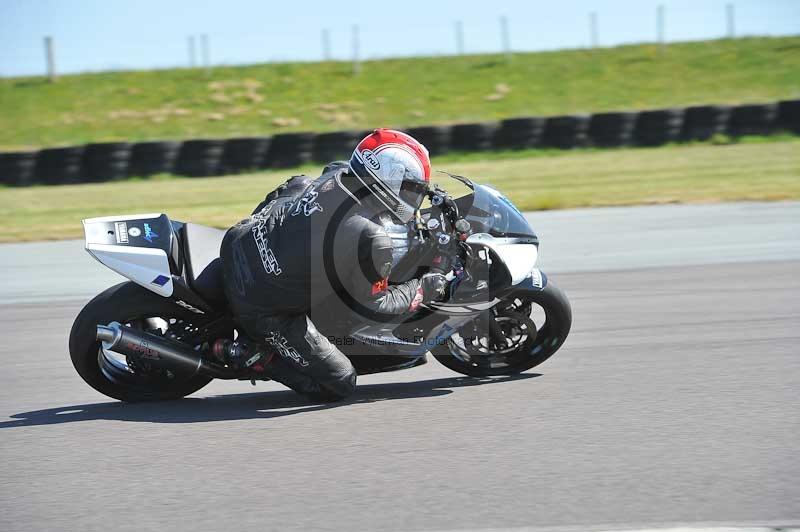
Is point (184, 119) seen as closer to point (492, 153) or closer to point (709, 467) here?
point (492, 153)

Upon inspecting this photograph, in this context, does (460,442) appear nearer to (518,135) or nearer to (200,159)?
(200,159)

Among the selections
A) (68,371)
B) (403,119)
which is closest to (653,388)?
(68,371)

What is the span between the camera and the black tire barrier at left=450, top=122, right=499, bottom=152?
18.7 metres

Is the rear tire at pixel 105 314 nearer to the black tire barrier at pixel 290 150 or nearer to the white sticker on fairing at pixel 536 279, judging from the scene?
the white sticker on fairing at pixel 536 279

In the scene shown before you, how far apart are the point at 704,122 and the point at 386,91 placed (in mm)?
11802

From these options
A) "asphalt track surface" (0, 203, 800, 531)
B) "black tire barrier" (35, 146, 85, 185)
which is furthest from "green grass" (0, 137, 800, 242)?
"asphalt track surface" (0, 203, 800, 531)

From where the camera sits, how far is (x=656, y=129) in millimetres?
19078

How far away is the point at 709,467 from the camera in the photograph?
13.4ft

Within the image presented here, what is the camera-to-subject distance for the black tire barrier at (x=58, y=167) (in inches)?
704

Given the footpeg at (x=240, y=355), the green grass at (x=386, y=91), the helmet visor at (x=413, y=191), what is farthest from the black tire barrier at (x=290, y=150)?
the helmet visor at (x=413, y=191)

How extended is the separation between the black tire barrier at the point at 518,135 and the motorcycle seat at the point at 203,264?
13810mm

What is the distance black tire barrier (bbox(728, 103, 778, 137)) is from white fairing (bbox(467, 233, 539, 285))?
48.5 feet

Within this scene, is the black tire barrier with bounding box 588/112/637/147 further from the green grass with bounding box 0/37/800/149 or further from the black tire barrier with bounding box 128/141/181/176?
the black tire barrier with bounding box 128/141/181/176

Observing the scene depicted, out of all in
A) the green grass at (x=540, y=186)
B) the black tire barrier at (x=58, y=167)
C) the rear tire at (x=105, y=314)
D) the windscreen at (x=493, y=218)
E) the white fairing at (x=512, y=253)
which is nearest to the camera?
the rear tire at (x=105, y=314)
